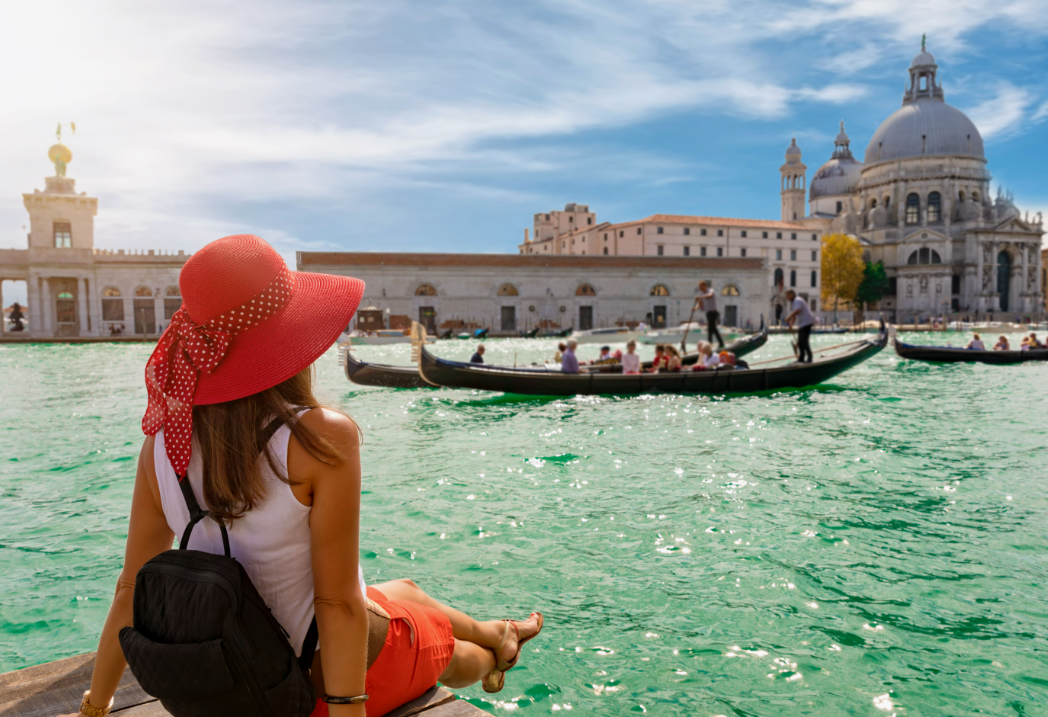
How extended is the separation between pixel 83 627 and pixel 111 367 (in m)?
20.4

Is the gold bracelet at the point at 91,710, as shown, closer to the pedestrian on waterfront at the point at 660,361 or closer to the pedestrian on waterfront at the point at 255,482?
the pedestrian on waterfront at the point at 255,482

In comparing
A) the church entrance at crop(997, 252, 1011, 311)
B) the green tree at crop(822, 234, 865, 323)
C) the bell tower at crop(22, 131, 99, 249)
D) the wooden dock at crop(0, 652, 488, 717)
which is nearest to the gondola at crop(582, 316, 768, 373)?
the wooden dock at crop(0, 652, 488, 717)

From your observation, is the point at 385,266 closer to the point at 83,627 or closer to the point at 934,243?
the point at 83,627

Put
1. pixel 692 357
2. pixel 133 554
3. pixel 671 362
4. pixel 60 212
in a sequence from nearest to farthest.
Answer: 1. pixel 133 554
2. pixel 671 362
3. pixel 692 357
4. pixel 60 212

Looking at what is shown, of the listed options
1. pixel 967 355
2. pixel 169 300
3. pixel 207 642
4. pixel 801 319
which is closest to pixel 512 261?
pixel 169 300

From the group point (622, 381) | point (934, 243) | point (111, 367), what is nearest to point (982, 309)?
point (934, 243)

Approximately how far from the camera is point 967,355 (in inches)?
838

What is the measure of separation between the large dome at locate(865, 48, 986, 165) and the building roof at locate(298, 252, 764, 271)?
92.1 ft

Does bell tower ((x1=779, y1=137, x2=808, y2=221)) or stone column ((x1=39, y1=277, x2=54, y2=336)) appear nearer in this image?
stone column ((x1=39, y1=277, x2=54, y2=336))

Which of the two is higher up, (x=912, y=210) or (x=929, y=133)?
(x=929, y=133)

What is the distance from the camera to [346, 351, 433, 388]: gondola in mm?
15508

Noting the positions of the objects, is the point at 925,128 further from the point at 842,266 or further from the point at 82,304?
the point at 82,304

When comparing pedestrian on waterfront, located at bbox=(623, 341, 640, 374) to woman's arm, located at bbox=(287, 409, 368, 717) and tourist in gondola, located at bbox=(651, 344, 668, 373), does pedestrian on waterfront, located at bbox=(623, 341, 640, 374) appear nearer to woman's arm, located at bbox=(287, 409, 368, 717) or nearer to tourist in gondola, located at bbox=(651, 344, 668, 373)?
tourist in gondola, located at bbox=(651, 344, 668, 373)

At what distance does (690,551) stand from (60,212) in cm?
5249
